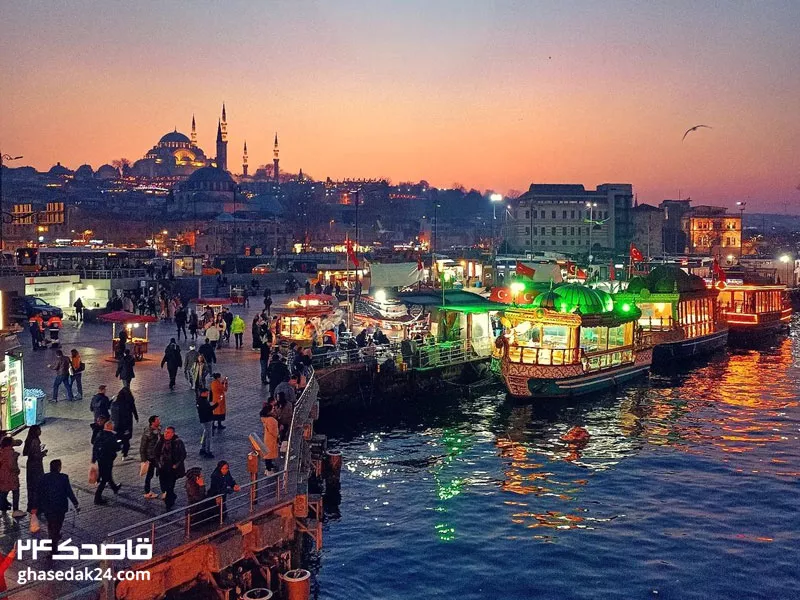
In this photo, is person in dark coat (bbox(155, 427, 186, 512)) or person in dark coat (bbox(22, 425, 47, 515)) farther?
person in dark coat (bbox(155, 427, 186, 512))

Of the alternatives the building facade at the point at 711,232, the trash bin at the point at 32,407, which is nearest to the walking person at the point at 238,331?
the trash bin at the point at 32,407

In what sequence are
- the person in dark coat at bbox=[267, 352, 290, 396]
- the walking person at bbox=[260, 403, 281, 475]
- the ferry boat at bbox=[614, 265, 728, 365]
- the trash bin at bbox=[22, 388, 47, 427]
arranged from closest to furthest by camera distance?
the walking person at bbox=[260, 403, 281, 475] < the trash bin at bbox=[22, 388, 47, 427] < the person in dark coat at bbox=[267, 352, 290, 396] < the ferry boat at bbox=[614, 265, 728, 365]

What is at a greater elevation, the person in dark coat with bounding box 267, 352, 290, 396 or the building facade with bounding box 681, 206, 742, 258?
the building facade with bounding box 681, 206, 742, 258

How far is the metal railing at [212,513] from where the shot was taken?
10992mm

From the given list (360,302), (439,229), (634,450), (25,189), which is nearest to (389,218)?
(439,229)

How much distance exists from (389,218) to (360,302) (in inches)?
5995

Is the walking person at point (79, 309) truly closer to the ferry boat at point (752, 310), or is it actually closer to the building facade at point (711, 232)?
the ferry boat at point (752, 310)

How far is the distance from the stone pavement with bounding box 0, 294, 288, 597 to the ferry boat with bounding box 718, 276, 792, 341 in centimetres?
3237

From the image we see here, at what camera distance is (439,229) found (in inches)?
7490

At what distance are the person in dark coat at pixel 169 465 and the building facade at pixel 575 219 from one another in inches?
4067

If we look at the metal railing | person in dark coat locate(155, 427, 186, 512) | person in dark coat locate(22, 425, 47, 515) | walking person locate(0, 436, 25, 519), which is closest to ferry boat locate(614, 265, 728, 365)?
the metal railing

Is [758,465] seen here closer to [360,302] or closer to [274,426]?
[274,426]

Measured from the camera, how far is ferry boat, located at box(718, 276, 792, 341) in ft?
162

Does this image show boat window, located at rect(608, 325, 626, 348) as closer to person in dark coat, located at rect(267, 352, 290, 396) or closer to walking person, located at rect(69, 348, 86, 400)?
person in dark coat, located at rect(267, 352, 290, 396)
